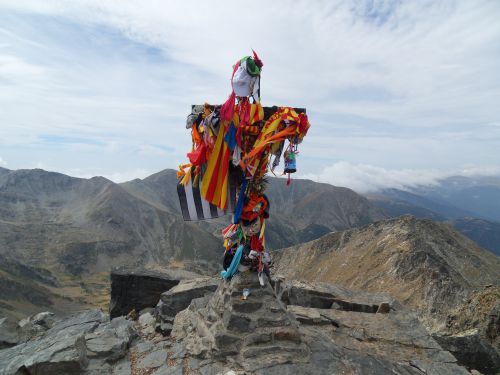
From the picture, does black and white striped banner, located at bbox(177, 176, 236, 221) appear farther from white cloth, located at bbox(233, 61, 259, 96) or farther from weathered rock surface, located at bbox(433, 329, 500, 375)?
weathered rock surface, located at bbox(433, 329, 500, 375)

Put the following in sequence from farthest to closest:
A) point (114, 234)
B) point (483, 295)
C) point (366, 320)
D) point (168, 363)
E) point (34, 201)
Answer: point (34, 201)
point (114, 234)
point (483, 295)
point (366, 320)
point (168, 363)

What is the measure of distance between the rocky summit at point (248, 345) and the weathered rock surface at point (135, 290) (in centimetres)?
439

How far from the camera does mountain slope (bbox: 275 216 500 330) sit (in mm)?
28156

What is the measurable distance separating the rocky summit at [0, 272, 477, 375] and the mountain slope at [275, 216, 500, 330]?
1478 cm

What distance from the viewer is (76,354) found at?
355 inches

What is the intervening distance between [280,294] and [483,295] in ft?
32.1

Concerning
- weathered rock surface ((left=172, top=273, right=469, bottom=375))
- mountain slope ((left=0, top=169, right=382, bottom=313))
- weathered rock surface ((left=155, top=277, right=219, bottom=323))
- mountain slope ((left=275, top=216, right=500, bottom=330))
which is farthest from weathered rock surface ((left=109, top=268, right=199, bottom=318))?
mountain slope ((left=0, top=169, right=382, bottom=313))

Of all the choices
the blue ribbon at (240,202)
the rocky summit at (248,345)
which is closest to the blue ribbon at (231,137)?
the blue ribbon at (240,202)

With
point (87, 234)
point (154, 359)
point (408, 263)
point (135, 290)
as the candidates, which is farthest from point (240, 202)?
→ point (87, 234)

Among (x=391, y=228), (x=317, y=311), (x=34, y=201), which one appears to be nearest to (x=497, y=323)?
(x=317, y=311)

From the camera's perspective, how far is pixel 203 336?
30.4ft

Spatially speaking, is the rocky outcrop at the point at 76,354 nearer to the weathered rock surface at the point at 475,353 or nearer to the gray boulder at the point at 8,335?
the gray boulder at the point at 8,335

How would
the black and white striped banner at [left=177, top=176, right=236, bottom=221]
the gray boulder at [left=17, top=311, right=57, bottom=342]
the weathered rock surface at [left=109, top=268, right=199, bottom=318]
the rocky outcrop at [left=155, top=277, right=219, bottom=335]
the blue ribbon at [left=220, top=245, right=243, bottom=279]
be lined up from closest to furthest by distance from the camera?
the blue ribbon at [left=220, top=245, right=243, bottom=279] → the black and white striped banner at [left=177, top=176, right=236, bottom=221] → the rocky outcrop at [left=155, top=277, right=219, bottom=335] → the gray boulder at [left=17, top=311, right=57, bottom=342] → the weathered rock surface at [left=109, top=268, right=199, bottom=318]

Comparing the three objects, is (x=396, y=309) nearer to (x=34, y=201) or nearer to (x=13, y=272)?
(x=13, y=272)
